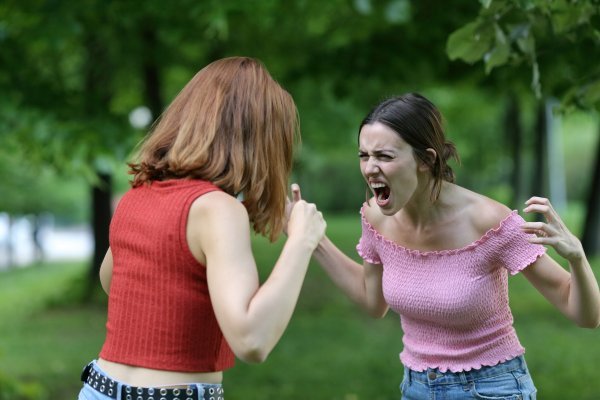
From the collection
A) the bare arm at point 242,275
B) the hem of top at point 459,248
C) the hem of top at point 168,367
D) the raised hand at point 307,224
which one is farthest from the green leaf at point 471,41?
the hem of top at point 168,367

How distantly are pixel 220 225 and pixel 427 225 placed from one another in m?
1.18

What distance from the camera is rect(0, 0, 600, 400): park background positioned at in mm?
4812

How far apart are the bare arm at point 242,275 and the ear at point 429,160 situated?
0.86 meters

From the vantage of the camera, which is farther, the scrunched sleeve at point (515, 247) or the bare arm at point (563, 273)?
the scrunched sleeve at point (515, 247)

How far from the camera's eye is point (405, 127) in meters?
3.02

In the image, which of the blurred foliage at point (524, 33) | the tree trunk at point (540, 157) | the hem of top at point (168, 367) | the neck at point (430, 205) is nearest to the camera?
the hem of top at point (168, 367)

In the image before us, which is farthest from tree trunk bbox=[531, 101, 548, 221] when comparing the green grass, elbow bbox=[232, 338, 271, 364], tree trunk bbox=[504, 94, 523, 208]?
elbow bbox=[232, 338, 271, 364]

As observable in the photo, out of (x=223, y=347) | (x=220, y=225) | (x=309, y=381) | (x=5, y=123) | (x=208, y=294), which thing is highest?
(x=5, y=123)

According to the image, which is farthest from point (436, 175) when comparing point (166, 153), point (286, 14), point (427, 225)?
point (286, 14)

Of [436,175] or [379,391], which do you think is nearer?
[436,175]

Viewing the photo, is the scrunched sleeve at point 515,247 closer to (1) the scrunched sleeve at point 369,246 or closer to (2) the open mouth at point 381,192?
(2) the open mouth at point 381,192

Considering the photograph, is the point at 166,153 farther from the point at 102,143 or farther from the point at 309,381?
the point at 309,381

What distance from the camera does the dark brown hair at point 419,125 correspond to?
303 cm

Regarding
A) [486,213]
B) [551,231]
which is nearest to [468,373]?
[486,213]
